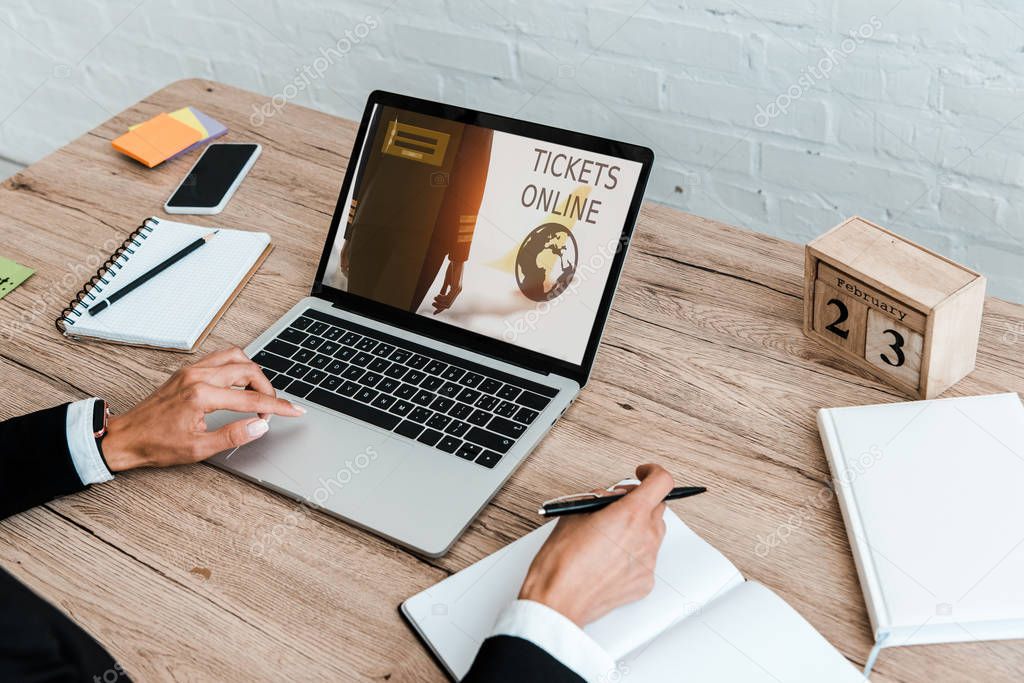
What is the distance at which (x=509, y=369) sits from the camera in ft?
3.11

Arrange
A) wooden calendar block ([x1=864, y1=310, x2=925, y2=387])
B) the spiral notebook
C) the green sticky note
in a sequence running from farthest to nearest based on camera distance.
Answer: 1. the green sticky note
2. the spiral notebook
3. wooden calendar block ([x1=864, y1=310, x2=925, y2=387])

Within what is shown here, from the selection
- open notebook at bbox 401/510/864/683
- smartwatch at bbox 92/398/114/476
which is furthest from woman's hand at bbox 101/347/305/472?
open notebook at bbox 401/510/864/683

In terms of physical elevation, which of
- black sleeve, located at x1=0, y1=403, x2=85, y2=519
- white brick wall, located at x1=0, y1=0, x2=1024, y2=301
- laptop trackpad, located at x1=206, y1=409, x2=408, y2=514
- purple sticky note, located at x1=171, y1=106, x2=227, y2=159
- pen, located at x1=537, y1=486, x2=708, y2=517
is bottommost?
black sleeve, located at x1=0, y1=403, x2=85, y2=519

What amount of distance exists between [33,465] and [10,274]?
433 millimetres

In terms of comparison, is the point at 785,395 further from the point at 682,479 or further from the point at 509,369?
→ the point at 509,369

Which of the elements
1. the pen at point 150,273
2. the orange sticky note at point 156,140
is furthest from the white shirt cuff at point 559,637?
the orange sticky note at point 156,140

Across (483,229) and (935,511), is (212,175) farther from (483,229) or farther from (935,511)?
(935,511)

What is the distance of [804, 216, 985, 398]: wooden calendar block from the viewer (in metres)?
0.84

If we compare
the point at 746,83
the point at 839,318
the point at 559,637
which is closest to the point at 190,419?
the point at 559,637

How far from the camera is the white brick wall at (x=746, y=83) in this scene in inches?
56.3

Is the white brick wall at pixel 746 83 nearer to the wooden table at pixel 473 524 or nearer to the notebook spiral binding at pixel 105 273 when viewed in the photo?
the wooden table at pixel 473 524

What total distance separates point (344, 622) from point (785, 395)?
Answer: 0.50 m

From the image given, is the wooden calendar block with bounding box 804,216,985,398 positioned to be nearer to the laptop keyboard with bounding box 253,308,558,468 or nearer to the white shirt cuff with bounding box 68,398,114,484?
the laptop keyboard with bounding box 253,308,558,468

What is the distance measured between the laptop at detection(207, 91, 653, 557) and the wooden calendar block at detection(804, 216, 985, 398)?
0.73 ft
